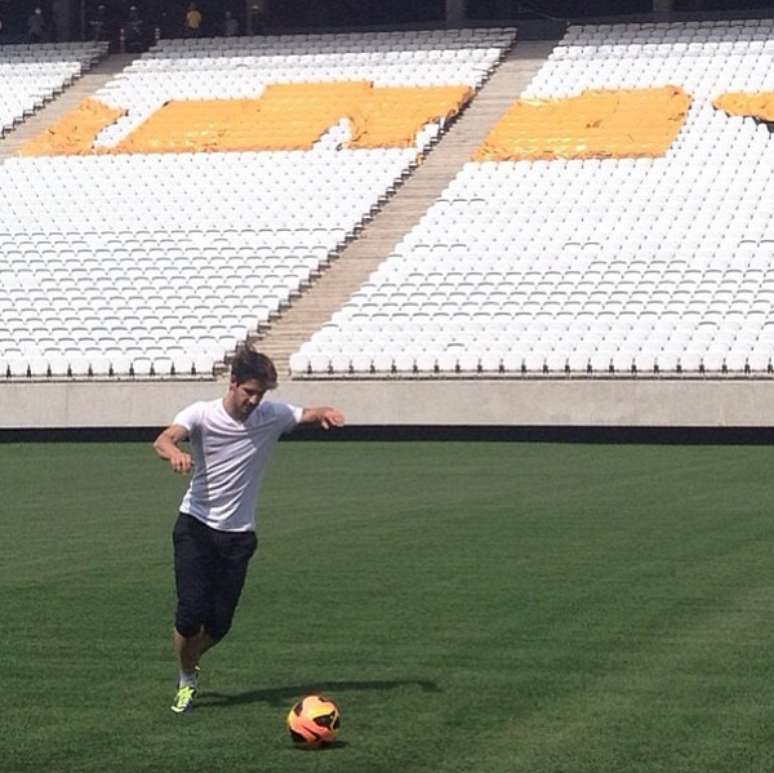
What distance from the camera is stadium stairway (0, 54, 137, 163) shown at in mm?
43188

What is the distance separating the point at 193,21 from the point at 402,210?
526 inches

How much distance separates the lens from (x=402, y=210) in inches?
1473

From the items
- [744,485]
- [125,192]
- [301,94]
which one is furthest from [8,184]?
[744,485]

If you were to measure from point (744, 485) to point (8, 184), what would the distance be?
2303cm

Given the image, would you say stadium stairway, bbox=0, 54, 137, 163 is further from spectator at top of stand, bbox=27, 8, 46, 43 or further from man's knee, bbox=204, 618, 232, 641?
man's knee, bbox=204, 618, 232, 641

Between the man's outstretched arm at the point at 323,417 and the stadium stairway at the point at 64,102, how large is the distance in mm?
33987

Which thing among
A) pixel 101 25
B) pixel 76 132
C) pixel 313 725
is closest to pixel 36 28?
pixel 101 25

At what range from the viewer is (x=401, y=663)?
1038cm

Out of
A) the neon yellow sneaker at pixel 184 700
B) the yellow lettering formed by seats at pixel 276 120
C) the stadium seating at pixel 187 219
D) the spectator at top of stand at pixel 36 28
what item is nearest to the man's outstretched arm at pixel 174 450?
the neon yellow sneaker at pixel 184 700

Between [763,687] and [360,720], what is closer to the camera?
[360,720]

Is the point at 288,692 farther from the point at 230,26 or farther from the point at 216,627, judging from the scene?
the point at 230,26

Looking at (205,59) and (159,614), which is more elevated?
(159,614)

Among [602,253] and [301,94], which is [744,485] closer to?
[602,253]

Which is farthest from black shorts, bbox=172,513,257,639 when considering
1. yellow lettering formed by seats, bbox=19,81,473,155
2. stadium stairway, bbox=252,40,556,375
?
yellow lettering formed by seats, bbox=19,81,473,155
